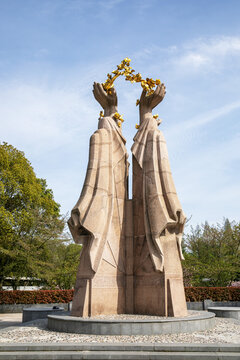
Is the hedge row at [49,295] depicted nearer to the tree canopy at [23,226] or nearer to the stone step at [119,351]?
the tree canopy at [23,226]

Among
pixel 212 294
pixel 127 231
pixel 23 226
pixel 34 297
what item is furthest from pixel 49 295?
pixel 127 231

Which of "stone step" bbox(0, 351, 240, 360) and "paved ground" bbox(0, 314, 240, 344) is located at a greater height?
"paved ground" bbox(0, 314, 240, 344)

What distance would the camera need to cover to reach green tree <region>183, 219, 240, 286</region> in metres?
23.1

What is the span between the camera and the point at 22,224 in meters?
21.5

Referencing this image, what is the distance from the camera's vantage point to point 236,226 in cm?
2711

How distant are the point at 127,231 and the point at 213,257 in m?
15.0

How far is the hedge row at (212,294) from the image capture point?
19906 millimetres

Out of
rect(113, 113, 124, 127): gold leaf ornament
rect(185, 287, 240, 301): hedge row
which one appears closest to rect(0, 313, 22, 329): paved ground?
rect(113, 113, 124, 127): gold leaf ornament

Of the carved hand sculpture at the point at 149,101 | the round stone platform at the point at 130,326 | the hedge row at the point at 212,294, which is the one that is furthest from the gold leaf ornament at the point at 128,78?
the hedge row at the point at 212,294

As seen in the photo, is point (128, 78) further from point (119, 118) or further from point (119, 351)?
point (119, 351)

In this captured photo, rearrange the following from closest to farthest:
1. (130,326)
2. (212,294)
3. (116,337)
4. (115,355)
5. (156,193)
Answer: (115,355)
(116,337)
(130,326)
(156,193)
(212,294)

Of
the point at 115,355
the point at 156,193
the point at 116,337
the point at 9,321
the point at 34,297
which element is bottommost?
the point at 9,321

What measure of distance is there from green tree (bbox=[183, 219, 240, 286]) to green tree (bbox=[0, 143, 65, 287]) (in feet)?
30.5

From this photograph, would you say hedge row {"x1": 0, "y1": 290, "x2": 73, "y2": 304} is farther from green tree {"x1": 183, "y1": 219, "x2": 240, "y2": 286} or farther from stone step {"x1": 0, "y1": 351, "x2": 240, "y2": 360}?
stone step {"x1": 0, "y1": 351, "x2": 240, "y2": 360}
